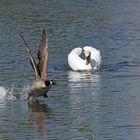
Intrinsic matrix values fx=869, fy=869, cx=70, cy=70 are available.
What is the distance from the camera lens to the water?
13914 mm

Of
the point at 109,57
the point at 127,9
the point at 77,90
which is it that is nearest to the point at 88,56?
the point at 109,57

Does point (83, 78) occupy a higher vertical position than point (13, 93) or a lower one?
lower

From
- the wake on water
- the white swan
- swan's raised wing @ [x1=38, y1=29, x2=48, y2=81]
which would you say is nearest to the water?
the wake on water

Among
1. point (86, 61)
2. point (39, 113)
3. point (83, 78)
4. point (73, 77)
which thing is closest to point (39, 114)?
point (39, 113)

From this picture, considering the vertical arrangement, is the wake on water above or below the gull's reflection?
above

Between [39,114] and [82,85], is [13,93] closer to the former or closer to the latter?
[82,85]

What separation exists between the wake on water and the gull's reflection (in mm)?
483

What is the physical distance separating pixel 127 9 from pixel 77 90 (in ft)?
57.2

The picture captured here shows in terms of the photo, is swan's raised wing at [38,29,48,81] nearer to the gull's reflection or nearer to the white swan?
the gull's reflection

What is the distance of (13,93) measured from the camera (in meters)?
17.4

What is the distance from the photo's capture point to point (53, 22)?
3080 centimetres

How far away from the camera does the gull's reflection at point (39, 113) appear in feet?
46.4

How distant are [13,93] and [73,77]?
114 inches

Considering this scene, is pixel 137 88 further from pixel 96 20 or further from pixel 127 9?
pixel 127 9
